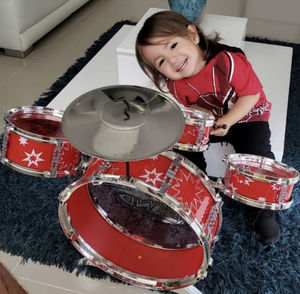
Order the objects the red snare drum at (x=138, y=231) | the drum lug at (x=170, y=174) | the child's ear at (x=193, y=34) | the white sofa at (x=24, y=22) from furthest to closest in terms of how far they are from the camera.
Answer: the white sofa at (x=24, y=22)
the child's ear at (x=193, y=34)
the red snare drum at (x=138, y=231)
the drum lug at (x=170, y=174)

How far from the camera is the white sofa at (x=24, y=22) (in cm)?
213

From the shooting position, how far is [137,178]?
94 cm

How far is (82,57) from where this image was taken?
2.25 metres

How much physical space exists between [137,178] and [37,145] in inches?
10.5

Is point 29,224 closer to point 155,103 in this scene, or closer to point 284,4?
point 155,103

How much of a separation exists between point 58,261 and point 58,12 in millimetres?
1681

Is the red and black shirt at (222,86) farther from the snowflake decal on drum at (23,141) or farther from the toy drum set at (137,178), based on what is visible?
the snowflake decal on drum at (23,141)

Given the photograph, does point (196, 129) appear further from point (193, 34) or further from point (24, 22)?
point (24, 22)

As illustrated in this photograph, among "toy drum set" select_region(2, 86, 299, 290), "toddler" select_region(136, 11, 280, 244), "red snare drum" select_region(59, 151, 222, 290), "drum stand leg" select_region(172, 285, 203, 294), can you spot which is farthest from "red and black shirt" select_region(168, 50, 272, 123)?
"drum stand leg" select_region(172, 285, 203, 294)

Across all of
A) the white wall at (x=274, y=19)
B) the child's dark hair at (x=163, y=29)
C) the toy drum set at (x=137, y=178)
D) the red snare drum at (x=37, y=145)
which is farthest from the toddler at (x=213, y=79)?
the white wall at (x=274, y=19)

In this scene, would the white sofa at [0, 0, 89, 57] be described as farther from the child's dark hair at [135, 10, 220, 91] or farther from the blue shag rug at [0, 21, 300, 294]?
the child's dark hair at [135, 10, 220, 91]

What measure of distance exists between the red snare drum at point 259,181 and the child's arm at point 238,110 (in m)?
0.20

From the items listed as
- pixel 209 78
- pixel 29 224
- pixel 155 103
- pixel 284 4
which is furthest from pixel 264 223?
pixel 284 4

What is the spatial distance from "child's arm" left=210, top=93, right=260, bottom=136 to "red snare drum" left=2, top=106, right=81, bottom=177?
0.43 meters
